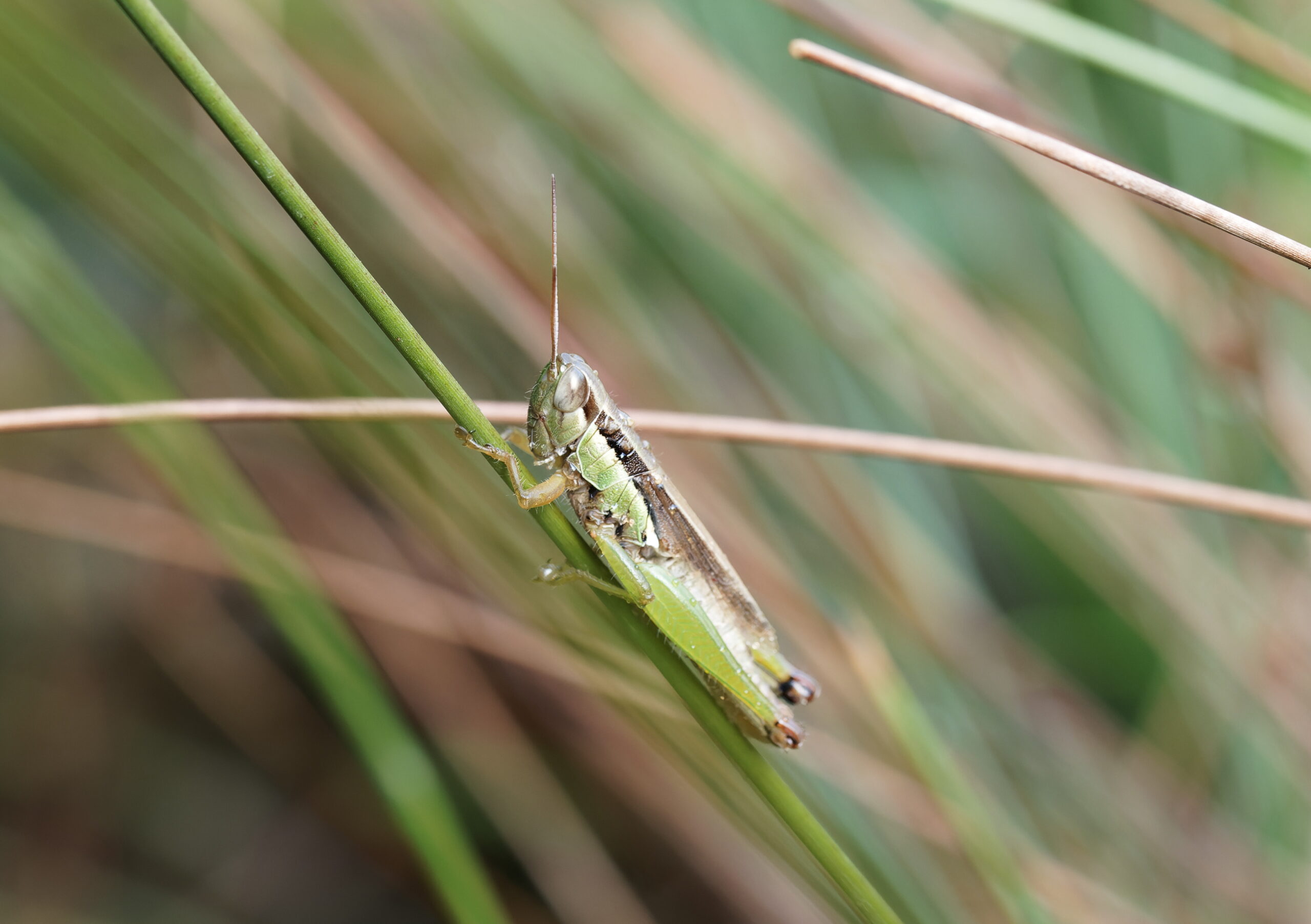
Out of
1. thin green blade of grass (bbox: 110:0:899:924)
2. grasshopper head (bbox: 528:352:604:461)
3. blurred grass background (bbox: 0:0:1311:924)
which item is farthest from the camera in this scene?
blurred grass background (bbox: 0:0:1311:924)

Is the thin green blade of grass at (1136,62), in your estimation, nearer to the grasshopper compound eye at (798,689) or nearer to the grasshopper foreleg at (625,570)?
the grasshopper foreleg at (625,570)

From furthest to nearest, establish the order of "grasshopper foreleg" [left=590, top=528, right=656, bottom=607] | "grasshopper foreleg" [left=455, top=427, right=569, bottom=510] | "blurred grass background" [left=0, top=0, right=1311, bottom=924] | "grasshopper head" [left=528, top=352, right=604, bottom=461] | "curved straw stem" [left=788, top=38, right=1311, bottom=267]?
"blurred grass background" [left=0, top=0, right=1311, bottom=924] < "grasshopper head" [left=528, top=352, right=604, bottom=461] < "grasshopper foreleg" [left=590, top=528, right=656, bottom=607] < "grasshopper foreleg" [left=455, top=427, right=569, bottom=510] < "curved straw stem" [left=788, top=38, right=1311, bottom=267]

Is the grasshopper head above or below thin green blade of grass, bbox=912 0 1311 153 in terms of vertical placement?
above

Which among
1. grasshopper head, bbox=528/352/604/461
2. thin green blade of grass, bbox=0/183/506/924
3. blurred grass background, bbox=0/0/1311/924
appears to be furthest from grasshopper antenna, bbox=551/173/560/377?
thin green blade of grass, bbox=0/183/506/924

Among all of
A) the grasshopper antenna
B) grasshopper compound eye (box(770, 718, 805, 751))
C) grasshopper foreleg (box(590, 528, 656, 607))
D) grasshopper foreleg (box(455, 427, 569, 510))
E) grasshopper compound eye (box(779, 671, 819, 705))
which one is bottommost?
grasshopper compound eye (box(770, 718, 805, 751))

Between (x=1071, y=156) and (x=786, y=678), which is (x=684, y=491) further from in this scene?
Result: (x=1071, y=156)

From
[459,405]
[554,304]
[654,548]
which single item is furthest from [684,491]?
[459,405]

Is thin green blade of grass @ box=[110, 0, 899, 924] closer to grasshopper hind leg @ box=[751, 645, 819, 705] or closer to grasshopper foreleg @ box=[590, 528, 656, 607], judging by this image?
grasshopper foreleg @ box=[590, 528, 656, 607]
